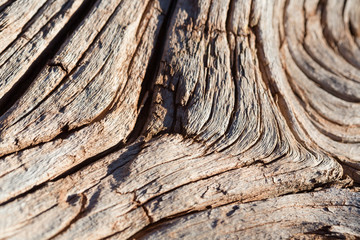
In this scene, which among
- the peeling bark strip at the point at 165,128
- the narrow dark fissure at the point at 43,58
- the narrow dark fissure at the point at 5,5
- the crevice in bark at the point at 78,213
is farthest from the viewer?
the narrow dark fissure at the point at 5,5

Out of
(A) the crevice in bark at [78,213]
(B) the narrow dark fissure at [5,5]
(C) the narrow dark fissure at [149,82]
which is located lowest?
(A) the crevice in bark at [78,213]

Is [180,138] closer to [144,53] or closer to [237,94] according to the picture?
[237,94]

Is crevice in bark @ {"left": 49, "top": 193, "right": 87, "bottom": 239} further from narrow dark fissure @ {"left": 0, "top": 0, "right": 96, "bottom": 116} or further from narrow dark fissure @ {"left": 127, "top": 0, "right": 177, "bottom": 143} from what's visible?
narrow dark fissure @ {"left": 0, "top": 0, "right": 96, "bottom": 116}

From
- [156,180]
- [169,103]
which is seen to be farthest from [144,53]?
[156,180]

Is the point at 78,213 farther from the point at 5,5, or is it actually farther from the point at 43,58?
the point at 5,5

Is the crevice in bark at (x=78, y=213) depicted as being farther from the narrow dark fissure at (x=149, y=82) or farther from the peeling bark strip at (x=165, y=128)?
the narrow dark fissure at (x=149, y=82)

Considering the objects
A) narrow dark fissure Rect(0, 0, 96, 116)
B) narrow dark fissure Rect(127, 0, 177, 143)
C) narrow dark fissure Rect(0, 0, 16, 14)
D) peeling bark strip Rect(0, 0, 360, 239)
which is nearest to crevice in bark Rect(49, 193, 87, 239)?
peeling bark strip Rect(0, 0, 360, 239)

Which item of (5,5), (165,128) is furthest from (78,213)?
(5,5)

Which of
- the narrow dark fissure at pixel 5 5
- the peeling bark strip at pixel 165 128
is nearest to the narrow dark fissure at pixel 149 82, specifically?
the peeling bark strip at pixel 165 128
